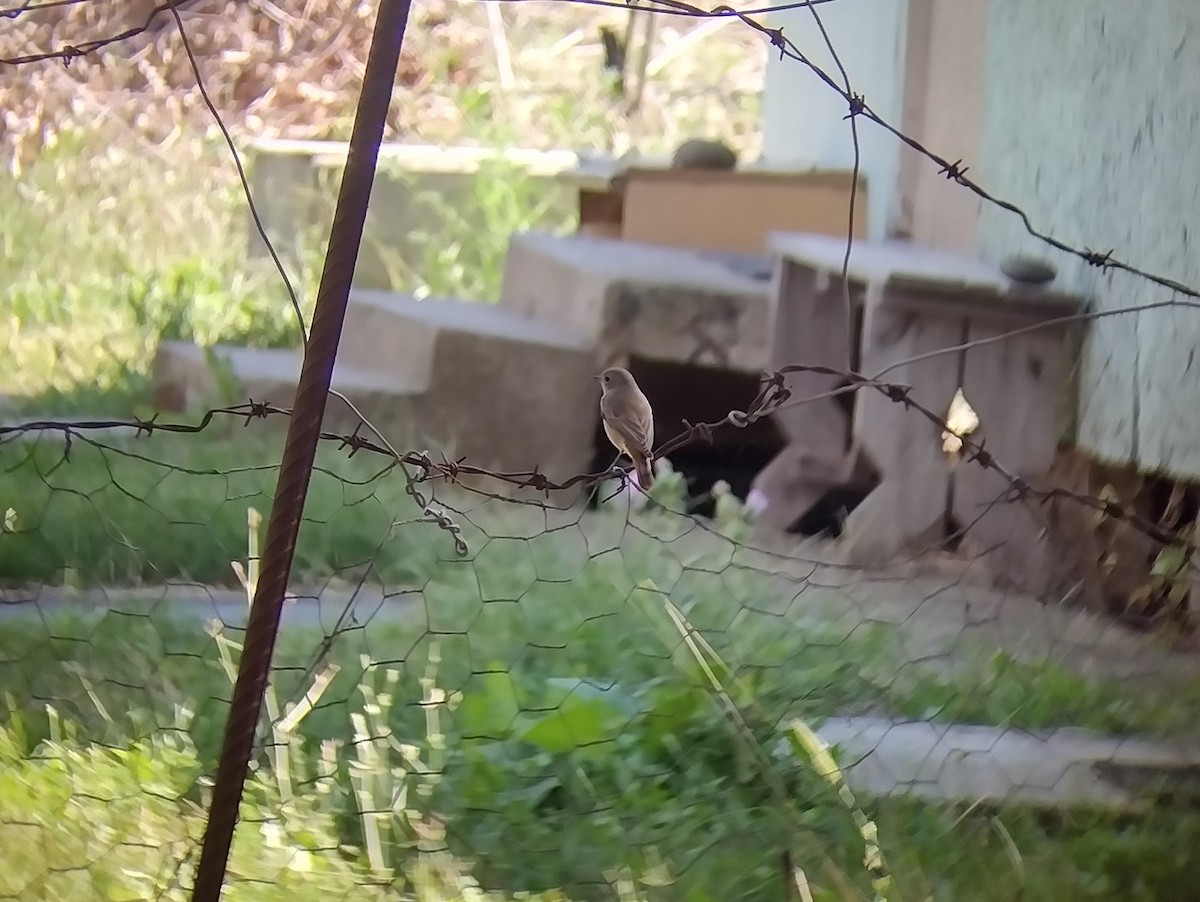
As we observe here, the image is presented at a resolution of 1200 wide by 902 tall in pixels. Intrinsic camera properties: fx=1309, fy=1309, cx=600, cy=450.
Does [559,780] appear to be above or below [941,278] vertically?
below

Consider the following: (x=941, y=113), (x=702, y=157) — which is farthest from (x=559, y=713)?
(x=702, y=157)

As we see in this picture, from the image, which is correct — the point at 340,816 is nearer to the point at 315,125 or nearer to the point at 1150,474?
the point at 1150,474

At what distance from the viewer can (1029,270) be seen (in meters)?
2.44

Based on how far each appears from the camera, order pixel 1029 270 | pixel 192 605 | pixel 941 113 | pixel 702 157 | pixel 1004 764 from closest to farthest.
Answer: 1. pixel 1004 764
2. pixel 192 605
3. pixel 1029 270
4. pixel 941 113
5. pixel 702 157

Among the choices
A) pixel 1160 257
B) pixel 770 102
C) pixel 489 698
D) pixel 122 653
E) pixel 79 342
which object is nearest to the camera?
pixel 489 698

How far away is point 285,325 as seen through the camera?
172 inches

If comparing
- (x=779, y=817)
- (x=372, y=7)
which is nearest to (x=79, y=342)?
(x=779, y=817)

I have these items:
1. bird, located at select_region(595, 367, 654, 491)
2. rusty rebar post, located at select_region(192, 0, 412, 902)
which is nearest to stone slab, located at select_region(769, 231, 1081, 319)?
bird, located at select_region(595, 367, 654, 491)

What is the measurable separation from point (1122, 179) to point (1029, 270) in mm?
226

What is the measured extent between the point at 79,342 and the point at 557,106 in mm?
3632

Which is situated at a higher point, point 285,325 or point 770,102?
point 770,102

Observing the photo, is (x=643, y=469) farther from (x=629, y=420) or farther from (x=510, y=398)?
(x=510, y=398)

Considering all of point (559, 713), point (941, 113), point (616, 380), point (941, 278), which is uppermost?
point (941, 113)

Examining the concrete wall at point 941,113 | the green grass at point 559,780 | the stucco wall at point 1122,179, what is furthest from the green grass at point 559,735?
the concrete wall at point 941,113
